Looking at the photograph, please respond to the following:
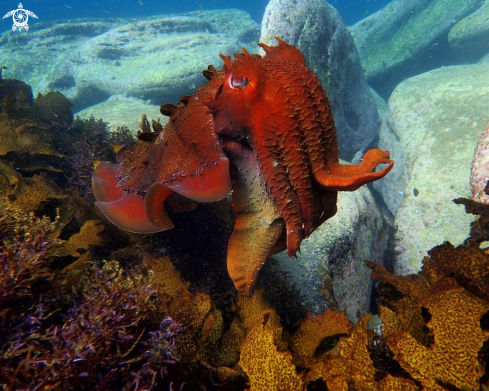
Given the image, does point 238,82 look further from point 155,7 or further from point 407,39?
point 155,7

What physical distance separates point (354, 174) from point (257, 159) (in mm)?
598

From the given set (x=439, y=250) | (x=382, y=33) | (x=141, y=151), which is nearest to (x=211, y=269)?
(x=141, y=151)

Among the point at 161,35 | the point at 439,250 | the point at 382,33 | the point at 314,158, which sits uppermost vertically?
the point at 161,35

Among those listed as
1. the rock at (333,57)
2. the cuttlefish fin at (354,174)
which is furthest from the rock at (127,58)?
the cuttlefish fin at (354,174)

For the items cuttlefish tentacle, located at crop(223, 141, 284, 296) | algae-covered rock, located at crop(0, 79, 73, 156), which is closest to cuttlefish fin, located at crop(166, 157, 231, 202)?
cuttlefish tentacle, located at crop(223, 141, 284, 296)

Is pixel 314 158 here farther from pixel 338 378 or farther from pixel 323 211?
pixel 338 378

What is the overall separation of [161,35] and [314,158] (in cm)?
1980

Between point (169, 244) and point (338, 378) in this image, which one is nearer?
point (338, 378)

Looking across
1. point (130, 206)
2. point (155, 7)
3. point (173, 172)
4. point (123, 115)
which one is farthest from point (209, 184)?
point (155, 7)

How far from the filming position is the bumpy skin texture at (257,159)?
159cm

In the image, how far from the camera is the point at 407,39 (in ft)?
49.2

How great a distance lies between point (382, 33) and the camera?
1571 cm

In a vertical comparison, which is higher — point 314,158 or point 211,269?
point 314,158

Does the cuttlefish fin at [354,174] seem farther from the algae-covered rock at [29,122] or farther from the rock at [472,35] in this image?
the rock at [472,35]
